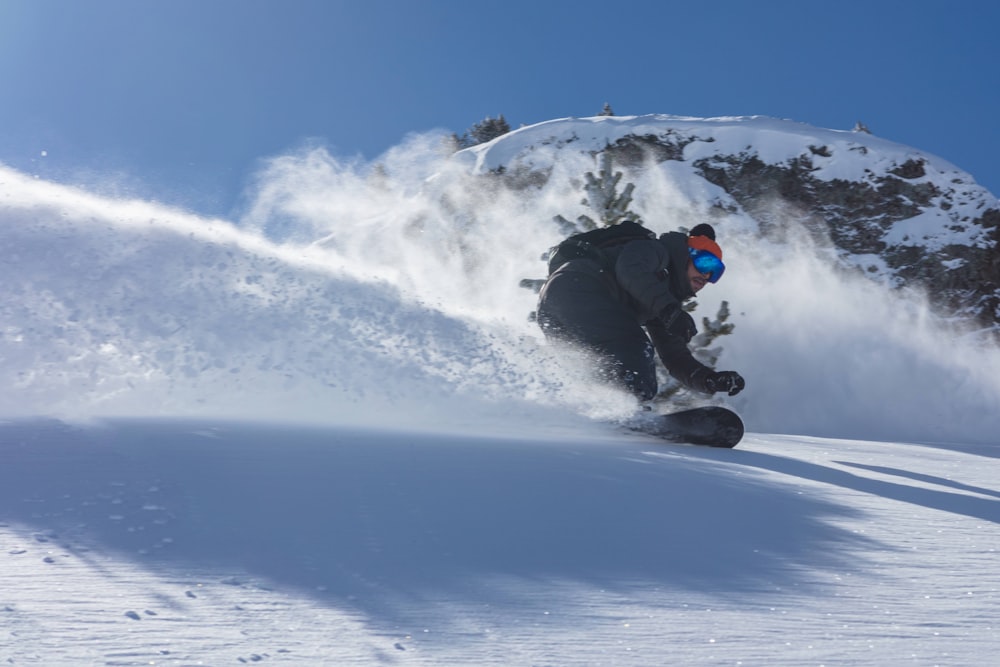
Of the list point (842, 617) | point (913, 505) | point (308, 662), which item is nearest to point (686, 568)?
point (842, 617)

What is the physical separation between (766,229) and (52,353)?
28788 mm

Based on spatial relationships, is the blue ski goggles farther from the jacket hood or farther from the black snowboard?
the black snowboard

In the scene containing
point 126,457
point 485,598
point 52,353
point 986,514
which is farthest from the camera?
point 52,353

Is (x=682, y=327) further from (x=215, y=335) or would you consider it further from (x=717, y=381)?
(x=215, y=335)

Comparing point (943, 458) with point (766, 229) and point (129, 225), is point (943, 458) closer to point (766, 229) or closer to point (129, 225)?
point (129, 225)

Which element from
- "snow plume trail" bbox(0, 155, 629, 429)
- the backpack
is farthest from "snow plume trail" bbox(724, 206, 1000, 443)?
"snow plume trail" bbox(0, 155, 629, 429)

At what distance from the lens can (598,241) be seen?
5105mm

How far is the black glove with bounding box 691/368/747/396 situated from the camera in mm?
4238

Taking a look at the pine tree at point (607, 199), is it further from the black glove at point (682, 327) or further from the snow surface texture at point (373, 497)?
the snow surface texture at point (373, 497)

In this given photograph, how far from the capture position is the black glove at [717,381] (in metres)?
4.24

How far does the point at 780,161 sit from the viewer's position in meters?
31.0

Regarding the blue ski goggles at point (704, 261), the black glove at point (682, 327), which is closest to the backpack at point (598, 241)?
the blue ski goggles at point (704, 261)

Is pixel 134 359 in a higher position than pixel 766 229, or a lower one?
lower

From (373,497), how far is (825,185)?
3160 cm
